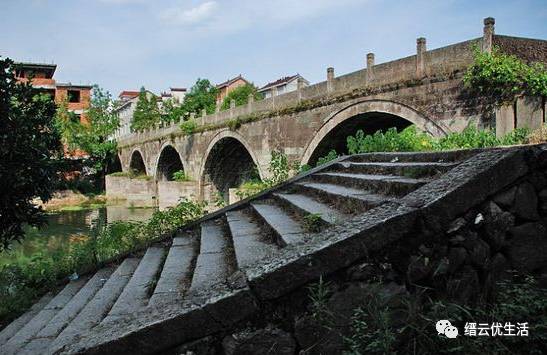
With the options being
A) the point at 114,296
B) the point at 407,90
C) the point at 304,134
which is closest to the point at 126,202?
the point at 304,134

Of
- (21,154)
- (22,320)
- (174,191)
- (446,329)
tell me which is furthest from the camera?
(174,191)

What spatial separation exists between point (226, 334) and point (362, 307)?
684 millimetres

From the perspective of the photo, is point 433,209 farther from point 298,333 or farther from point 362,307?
point 298,333

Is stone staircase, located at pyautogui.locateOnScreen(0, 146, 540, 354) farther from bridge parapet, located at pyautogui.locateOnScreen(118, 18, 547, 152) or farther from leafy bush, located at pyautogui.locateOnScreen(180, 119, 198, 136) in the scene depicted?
leafy bush, located at pyautogui.locateOnScreen(180, 119, 198, 136)

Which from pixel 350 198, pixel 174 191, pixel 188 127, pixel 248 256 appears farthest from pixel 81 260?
pixel 174 191

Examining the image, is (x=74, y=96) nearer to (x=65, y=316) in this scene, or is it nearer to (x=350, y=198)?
(x=65, y=316)

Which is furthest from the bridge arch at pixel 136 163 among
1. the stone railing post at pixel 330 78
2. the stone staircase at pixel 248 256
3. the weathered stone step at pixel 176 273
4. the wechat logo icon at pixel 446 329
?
the wechat logo icon at pixel 446 329

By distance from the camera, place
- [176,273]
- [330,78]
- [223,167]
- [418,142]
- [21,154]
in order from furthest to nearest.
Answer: [223,167] < [330,78] < [418,142] < [21,154] < [176,273]

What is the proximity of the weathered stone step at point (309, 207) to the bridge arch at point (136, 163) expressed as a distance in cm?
3485

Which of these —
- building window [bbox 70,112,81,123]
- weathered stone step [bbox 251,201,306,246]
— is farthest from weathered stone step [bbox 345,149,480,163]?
building window [bbox 70,112,81,123]

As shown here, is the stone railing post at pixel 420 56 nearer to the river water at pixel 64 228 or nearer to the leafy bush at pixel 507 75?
the leafy bush at pixel 507 75

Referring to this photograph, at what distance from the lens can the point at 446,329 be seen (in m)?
2.15

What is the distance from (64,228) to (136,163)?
19.8 meters

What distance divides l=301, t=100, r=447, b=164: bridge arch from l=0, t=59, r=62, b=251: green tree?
7708 mm
